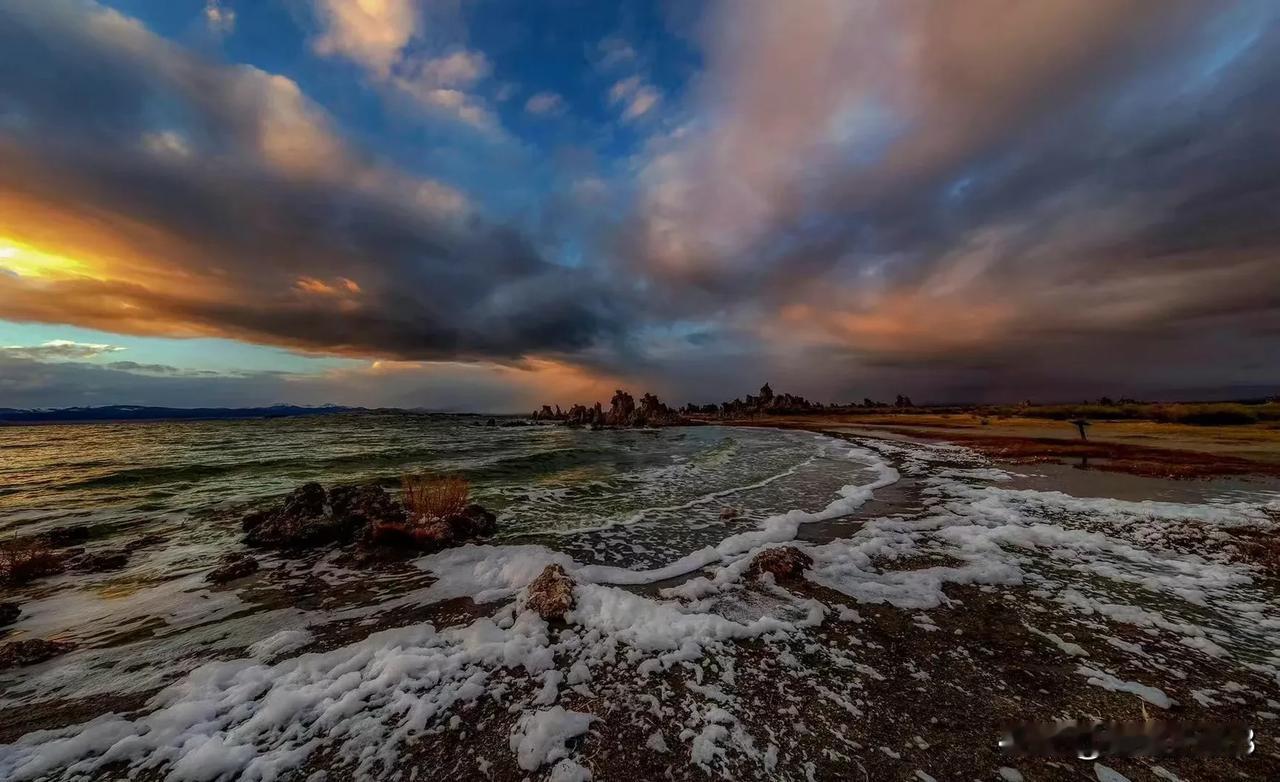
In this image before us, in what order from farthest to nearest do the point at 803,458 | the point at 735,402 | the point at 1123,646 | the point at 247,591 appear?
1. the point at 735,402
2. the point at 803,458
3. the point at 247,591
4. the point at 1123,646

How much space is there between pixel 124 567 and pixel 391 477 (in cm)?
1279

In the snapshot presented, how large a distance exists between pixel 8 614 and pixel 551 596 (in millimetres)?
9863

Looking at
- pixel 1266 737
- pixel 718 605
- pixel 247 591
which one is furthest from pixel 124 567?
pixel 1266 737

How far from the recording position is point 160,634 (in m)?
6.72

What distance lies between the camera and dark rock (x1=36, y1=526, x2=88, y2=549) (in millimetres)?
11469

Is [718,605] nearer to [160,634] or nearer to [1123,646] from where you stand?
[1123,646]

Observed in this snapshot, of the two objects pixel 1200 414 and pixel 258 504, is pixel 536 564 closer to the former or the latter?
pixel 258 504

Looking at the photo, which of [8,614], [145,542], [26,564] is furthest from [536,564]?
[145,542]

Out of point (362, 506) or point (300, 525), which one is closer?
point (300, 525)

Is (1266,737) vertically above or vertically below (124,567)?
above

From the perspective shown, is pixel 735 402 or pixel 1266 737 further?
pixel 735 402

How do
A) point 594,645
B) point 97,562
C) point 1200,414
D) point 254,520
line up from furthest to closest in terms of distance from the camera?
1. point 1200,414
2. point 254,520
3. point 97,562
4. point 594,645

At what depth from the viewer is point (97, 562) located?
32.4 ft

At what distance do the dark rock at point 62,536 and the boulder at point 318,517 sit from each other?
4372mm
